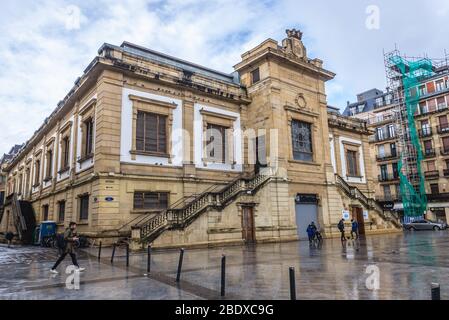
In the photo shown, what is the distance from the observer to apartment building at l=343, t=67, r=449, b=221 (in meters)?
45.9

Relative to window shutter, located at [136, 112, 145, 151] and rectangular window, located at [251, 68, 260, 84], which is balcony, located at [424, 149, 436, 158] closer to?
rectangular window, located at [251, 68, 260, 84]

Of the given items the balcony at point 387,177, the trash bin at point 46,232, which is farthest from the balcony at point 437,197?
the trash bin at point 46,232

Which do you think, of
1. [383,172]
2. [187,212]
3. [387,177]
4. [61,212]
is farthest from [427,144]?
[61,212]

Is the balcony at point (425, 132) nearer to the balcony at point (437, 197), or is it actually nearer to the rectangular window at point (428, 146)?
the rectangular window at point (428, 146)

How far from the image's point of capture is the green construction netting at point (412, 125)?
1838 inches

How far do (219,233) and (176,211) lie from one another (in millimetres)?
3021

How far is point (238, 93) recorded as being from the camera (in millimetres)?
26031

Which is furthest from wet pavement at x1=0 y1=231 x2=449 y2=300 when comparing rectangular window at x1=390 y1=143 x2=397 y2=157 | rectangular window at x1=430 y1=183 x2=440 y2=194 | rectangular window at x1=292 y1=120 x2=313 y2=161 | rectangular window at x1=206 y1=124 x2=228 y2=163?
rectangular window at x1=390 y1=143 x2=397 y2=157

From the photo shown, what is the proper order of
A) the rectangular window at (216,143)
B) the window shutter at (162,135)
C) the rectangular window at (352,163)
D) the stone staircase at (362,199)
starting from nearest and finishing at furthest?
1. the window shutter at (162,135)
2. the rectangular window at (216,143)
3. the stone staircase at (362,199)
4. the rectangular window at (352,163)

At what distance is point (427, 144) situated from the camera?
4806 cm

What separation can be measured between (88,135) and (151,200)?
6367 millimetres

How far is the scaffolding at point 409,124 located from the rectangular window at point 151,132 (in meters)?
38.6

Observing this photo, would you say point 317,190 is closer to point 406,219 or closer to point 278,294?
point 278,294
